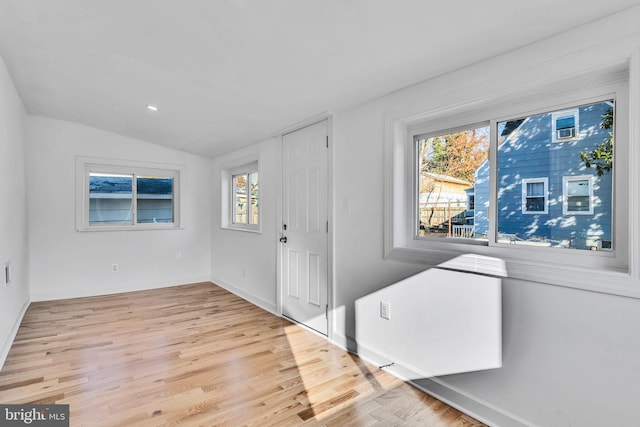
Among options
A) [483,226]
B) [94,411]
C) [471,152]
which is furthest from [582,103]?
[94,411]

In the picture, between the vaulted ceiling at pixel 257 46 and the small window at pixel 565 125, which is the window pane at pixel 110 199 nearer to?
the vaulted ceiling at pixel 257 46

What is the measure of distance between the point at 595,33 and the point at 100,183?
5535 mm

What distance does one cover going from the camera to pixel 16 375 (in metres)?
2.51

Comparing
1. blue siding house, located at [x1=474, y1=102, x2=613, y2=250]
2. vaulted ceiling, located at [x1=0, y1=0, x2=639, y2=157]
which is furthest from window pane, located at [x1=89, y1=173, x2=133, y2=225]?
blue siding house, located at [x1=474, y1=102, x2=613, y2=250]

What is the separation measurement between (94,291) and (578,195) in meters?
5.46

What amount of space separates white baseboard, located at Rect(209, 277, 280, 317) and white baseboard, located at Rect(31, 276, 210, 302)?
1.82 ft

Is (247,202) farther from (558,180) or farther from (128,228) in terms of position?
(558,180)

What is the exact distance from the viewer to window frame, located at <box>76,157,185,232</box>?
15.4ft

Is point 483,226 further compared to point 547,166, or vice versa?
point 483,226

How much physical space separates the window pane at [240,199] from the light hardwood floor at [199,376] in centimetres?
161

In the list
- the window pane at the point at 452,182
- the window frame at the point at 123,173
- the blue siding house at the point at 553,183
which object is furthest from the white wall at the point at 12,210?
the blue siding house at the point at 553,183

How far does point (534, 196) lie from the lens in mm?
1927

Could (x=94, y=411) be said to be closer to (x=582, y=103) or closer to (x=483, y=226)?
→ (x=483, y=226)

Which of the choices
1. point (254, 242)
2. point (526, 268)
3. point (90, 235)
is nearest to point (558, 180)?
point (526, 268)
